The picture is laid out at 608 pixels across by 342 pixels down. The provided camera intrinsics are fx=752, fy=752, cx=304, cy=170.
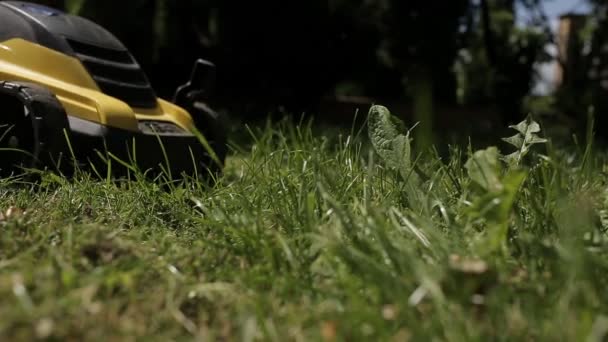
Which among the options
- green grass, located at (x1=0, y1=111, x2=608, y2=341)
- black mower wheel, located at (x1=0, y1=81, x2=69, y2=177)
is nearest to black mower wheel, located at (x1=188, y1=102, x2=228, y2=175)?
black mower wheel, located at (x1=0, y1=81, x2=69, y2=177)

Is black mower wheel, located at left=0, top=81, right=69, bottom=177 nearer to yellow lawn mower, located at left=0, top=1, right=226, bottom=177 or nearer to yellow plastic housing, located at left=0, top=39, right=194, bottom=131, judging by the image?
yellow lawn mower, located at left=0, top=1, right=226, bottom=177

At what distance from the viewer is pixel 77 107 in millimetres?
2277

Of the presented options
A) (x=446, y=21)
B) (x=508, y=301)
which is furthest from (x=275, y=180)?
(x=446, y=21)

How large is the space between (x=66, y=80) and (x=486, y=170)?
144 centimetres

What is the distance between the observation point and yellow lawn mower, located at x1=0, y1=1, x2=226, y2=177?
2111mm

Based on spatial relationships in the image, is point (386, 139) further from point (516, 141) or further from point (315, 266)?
point (315, 266)

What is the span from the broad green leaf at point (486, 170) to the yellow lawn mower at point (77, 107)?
815mm

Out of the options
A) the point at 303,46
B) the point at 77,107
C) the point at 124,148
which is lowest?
the point at 303,46

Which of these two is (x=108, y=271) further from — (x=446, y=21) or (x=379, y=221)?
(x=446, y=21)

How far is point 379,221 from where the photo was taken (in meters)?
1.41

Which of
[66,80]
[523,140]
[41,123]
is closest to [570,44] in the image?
[523,140]

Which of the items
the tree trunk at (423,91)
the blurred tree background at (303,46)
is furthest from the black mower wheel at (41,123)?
the tree trunk at (423,91)

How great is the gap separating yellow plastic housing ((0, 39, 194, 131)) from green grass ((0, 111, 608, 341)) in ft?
1.32

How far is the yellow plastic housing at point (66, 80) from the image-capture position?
227cm
